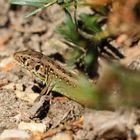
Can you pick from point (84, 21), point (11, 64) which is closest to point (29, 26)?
point (11, 64)

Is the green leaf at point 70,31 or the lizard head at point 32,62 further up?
the green leaf at point 70,31

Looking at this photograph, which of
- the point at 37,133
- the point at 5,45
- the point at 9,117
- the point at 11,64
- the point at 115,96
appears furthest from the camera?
the point at 5,45

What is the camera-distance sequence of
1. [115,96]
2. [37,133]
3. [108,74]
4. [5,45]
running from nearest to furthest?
[108,74] < [115,96] < [37,133] < [5,45]

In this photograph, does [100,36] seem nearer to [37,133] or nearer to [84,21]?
[84,21]

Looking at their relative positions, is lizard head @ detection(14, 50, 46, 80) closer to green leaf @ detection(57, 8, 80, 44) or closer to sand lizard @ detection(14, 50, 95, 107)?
sand lizard @ detection(14, 50, 95, 107)

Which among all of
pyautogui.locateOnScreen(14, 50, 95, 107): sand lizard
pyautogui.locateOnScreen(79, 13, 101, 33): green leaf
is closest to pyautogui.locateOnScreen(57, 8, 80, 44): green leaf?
pyautogui.locateOnScreen(79, 13, 101, 33): green leaf

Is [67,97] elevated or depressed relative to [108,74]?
depressed

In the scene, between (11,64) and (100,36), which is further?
(11,64)

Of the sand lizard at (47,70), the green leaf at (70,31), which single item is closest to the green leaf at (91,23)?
the green leaf at (70,31)

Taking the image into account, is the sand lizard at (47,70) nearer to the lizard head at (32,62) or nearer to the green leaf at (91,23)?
the lizard head at (32,62)
